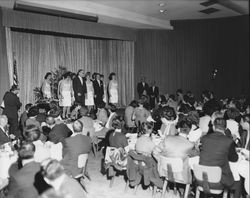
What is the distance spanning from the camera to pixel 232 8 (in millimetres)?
11805

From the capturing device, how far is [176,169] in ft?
14.2

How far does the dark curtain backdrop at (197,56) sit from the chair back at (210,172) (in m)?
10.7

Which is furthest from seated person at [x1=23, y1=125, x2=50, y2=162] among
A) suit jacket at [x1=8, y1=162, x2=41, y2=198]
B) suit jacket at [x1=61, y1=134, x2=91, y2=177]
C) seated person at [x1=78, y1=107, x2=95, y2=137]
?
seated person at [x1=78, y1=107, x2=95, y2=137]

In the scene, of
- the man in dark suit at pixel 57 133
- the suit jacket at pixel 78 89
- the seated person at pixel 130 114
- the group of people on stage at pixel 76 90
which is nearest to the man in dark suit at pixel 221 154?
the man in dark suit at pixel 57 133

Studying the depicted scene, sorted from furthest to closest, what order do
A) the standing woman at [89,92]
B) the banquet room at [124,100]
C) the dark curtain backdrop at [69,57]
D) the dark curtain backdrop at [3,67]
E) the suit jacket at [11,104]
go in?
the dark curtain backdrop at [69,57]
the standing woman at [89,92]
the dark curtain backdrop at [3,67]
the suit jacket at [11,104]
the banquet room at [124,100]

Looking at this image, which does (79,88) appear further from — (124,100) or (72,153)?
(72,153)

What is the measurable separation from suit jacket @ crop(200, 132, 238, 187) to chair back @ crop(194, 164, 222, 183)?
13 cm

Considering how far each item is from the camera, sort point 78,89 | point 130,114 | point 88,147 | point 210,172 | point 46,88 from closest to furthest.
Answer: point 210,172 → point 88,147 → point 130,114 → point 78,89 → point 46,88

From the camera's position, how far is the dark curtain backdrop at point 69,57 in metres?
11.6

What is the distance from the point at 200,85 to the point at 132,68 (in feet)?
10.0

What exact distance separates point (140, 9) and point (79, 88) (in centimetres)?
367

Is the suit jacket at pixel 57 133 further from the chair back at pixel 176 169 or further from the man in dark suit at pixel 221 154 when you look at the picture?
the man in dark suit at pixel 221 154

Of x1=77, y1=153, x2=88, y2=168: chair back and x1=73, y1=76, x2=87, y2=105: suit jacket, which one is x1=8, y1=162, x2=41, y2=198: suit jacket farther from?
x1=73, y1=76, x2=87, y2=105: suit jacket

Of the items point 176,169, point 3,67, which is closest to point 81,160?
point 176,169
